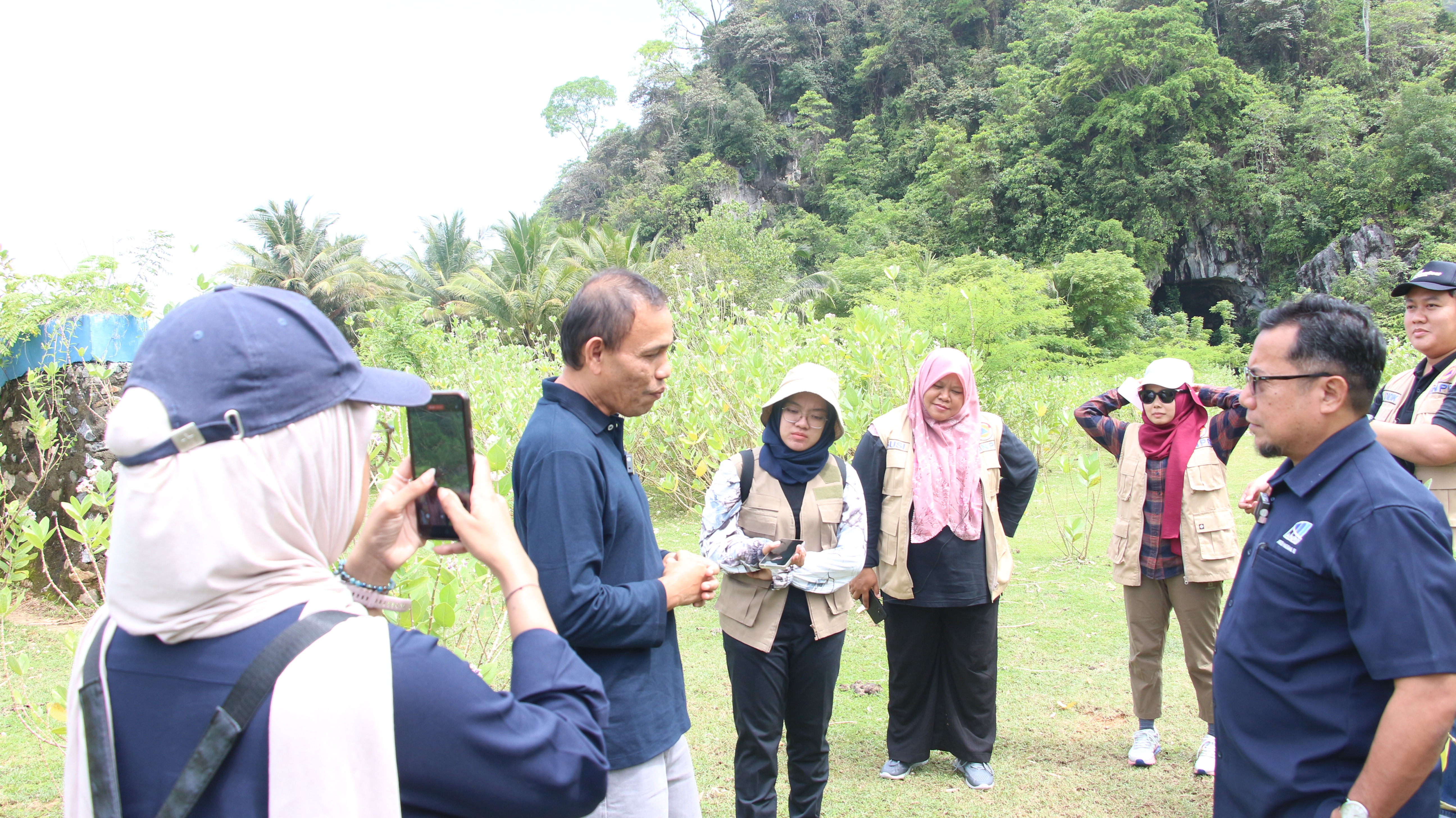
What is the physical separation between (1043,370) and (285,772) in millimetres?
18051

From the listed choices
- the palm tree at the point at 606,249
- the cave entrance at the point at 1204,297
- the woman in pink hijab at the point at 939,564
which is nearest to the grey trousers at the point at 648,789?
the woman in pink hijab at the point at 939,564

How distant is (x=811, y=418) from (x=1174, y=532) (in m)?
1.69

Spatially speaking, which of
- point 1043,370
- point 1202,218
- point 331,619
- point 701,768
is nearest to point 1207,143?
point 1202,218

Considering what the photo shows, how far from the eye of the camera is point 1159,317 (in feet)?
90.5

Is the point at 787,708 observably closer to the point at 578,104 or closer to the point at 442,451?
the point at 442,451

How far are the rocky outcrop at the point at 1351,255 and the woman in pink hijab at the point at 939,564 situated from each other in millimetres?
28467

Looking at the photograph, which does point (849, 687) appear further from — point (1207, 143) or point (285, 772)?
point (1207, 143)

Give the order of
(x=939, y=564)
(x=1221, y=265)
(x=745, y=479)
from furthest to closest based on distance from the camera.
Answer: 1. (x=1221, y=265)
2. (x=939, y=564)
3. (x=745, y=479)

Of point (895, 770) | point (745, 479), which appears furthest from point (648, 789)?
point (895, 770)

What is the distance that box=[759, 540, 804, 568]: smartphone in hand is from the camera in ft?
8.78

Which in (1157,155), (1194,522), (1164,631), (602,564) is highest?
(1157,155)

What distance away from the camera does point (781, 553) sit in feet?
8.94

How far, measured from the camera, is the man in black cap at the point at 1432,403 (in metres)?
2.65

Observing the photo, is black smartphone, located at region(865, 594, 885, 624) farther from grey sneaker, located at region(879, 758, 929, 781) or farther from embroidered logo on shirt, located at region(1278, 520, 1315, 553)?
embroidered logo on shirt, located at region(1278, 520, 1315, 553)
